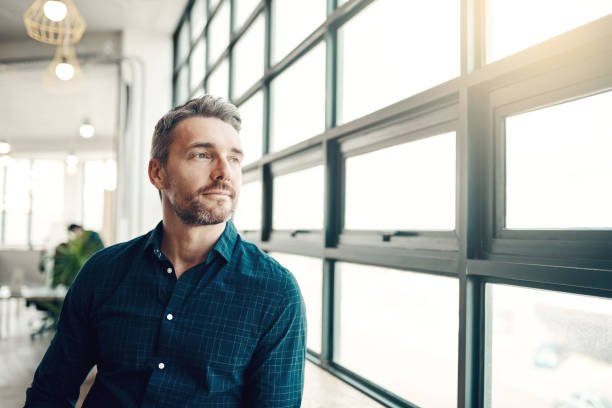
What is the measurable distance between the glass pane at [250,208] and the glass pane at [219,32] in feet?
4.27

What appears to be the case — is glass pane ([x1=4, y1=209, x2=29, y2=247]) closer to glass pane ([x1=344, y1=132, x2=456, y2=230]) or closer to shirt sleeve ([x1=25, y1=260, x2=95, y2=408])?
glass pane ([x1=344, y1=132, x2=456, y2=230])

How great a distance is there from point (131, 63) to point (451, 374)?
18.5 ft

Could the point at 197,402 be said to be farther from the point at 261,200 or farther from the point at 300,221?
the point at 261,200

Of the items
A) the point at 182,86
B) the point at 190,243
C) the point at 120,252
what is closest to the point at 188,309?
the point at 190,243

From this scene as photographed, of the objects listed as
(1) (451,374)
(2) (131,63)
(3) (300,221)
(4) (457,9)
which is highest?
(2) (131,63)

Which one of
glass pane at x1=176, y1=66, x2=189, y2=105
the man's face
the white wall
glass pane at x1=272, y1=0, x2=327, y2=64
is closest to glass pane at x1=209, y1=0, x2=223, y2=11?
glass pane at x1=176, y1=66, x2=189, y2=105

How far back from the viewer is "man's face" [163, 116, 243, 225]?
1175 mm

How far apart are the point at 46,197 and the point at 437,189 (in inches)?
518

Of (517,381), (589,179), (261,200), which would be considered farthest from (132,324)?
(261,200)

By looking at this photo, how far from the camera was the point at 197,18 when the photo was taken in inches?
218

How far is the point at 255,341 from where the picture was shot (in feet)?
3.71

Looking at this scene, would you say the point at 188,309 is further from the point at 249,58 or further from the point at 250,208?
the point at 249,58

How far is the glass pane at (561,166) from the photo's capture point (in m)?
1.10

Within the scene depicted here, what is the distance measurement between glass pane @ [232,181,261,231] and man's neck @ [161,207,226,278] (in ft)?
6.71
